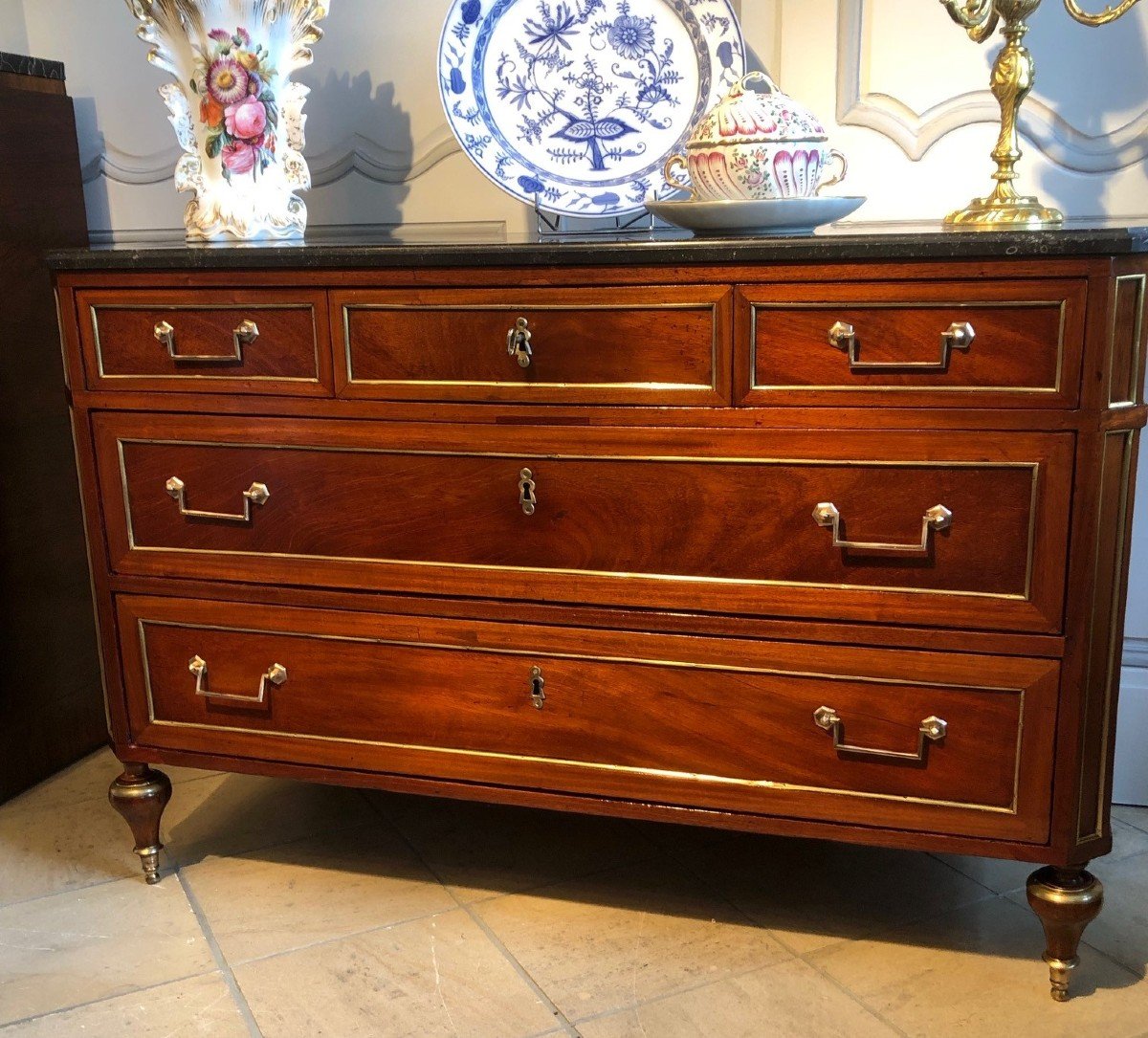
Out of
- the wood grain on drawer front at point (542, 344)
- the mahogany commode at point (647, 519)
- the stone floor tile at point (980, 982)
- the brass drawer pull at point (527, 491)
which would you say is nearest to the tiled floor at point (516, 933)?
the stone floor tile at point (980, 982)

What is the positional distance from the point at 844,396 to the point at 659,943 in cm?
75

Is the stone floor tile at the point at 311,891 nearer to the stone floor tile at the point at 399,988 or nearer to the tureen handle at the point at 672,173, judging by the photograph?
the stone floor tile at the point at 399,988

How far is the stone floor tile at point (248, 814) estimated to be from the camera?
1.83 metres

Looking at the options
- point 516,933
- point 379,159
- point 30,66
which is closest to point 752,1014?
point 516,933

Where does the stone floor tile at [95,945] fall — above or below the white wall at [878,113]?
below

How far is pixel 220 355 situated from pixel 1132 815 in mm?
1525

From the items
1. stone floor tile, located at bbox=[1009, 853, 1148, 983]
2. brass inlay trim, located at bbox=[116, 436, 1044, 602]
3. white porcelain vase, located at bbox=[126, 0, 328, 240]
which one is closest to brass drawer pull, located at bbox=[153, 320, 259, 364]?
brass inlay trim, located at bbox=[116, 436, 1044, 602]

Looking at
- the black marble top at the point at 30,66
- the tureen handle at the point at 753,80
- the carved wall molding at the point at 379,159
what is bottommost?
the carved wall molding at the point at 379,159

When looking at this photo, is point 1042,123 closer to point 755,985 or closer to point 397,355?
point 397,355

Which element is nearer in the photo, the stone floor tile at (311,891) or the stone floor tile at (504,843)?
the stone floor tile at (311,891)

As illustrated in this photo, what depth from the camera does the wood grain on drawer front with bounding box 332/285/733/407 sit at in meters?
1.32

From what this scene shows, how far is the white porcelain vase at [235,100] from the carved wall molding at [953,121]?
30.3 inches

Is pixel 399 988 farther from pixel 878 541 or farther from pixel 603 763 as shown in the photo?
pixel 878 541

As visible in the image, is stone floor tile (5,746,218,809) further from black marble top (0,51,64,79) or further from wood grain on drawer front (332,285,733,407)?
black marble top (0,51,64,79)
